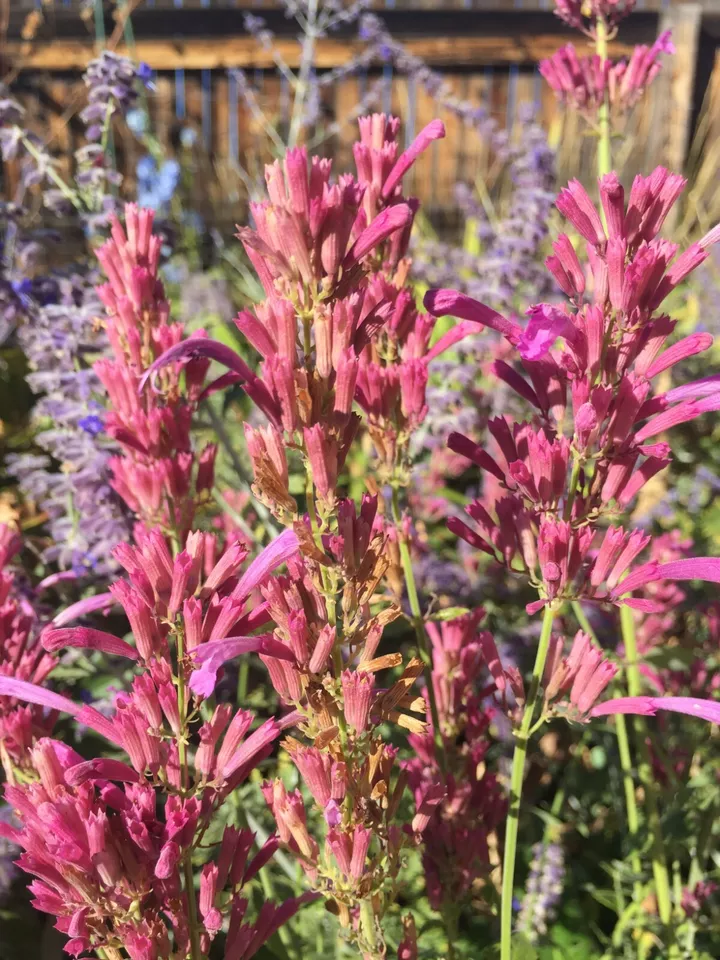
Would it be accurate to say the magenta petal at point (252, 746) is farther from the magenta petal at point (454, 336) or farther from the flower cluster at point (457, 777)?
the magenta petal at point (454, 336)

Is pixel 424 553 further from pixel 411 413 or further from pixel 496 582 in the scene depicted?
pixel 411 413

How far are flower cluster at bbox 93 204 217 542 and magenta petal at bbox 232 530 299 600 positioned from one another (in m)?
0.35

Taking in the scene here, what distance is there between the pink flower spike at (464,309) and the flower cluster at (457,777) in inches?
17.2

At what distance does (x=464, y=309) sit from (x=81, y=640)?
0.55 metres

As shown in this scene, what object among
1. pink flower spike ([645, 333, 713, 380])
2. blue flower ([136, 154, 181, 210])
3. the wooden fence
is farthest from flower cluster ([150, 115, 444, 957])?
the wooden fence

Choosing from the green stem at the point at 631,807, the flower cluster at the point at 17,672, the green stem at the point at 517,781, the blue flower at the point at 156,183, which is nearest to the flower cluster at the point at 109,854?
the flower cluster at the point at 17,672

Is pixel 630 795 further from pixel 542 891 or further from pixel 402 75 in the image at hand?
pixel 402 75

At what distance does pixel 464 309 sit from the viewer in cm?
100

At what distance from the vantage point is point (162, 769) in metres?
0.94

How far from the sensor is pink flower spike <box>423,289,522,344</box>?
98 cm

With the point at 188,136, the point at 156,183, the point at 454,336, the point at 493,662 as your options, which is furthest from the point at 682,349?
the point at 188,136

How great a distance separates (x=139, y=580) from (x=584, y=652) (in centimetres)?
53

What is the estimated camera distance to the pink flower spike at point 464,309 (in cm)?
98

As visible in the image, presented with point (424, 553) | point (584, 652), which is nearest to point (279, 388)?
point (584, 652)
